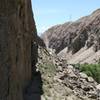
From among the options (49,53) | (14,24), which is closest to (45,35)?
(49,53)

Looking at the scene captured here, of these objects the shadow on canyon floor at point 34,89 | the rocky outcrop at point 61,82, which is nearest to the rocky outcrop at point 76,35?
the rocky outcrop at point 61,82

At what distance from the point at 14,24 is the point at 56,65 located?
9.67 meters

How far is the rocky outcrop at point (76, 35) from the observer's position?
381 ft

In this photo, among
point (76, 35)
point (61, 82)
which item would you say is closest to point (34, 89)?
point (61, 82)

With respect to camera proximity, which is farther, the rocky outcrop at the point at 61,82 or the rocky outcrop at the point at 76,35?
the rocky outcrop at the point at 76,35

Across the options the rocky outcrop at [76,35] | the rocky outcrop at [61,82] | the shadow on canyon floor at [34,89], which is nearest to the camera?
the shadow on canyon floor at [34,89]

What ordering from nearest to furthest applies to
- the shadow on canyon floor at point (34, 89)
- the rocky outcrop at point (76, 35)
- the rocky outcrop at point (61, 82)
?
the shadow on canyon floor at point (34, 89) < the rocky outcrop at point (61, 82) < the rocky outcrop at point (76, 35)

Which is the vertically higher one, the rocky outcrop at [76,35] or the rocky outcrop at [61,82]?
the rocky outcrop at [76,35]

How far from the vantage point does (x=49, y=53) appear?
29.0 meters

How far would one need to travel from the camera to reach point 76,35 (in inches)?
5300

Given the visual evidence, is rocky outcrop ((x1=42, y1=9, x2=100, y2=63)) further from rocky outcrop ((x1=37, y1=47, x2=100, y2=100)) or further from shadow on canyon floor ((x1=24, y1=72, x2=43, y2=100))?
shadow on canyon floor ((x1=24, y1=72, x2=43, y2=100))

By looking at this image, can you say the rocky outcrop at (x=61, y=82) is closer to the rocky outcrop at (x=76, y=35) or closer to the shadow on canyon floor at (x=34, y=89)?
the shadow on canyon floor at (x=34, y=89)

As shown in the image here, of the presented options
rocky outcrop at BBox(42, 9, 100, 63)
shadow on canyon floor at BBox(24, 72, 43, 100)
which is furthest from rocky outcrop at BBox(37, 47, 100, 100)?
rocky outcrop at BBox(42, 9, 100, 63)

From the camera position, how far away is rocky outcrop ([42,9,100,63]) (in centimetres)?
11621
